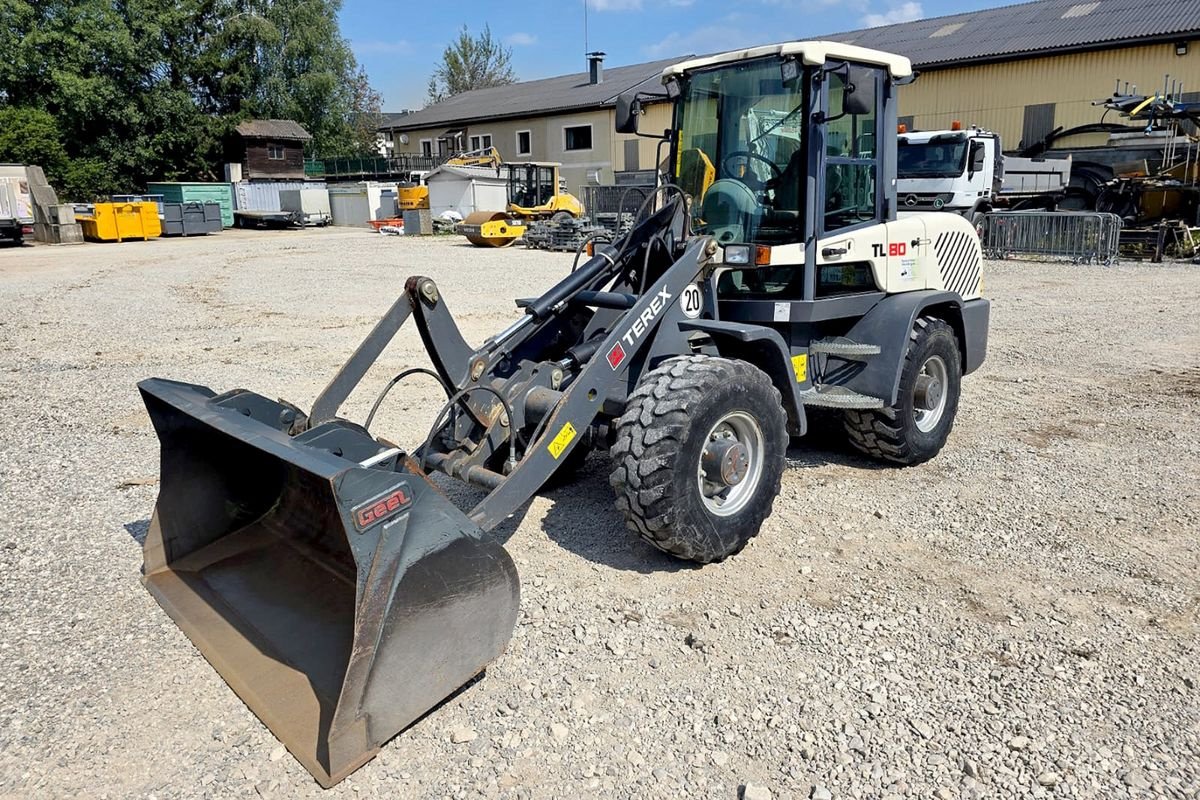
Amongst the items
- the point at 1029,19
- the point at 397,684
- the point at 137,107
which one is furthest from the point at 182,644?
the point at 137,107

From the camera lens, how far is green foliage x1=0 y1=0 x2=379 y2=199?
3912 centimetres

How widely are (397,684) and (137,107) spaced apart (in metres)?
46.6

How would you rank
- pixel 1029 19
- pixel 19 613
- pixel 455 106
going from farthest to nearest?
pixel 455 106 < pixel 1029 19 < pixel 19 613

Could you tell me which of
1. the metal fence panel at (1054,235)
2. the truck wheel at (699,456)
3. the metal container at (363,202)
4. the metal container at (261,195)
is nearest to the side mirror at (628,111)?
the truck wheel at (699,456)

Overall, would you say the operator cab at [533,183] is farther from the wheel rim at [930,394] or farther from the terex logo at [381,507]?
the terex logo at [381,507]

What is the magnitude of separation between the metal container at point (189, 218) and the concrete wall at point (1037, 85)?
80.7ft

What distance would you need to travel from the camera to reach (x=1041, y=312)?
38.4 feet

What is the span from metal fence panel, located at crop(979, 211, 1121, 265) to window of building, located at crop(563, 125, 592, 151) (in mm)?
22228

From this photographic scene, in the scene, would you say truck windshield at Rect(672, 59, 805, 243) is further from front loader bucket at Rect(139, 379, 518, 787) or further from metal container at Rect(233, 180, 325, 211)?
metal container at Rect(233, 180, 325, 211)

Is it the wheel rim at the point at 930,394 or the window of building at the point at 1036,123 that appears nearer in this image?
the wheel rim at the point at 930,394

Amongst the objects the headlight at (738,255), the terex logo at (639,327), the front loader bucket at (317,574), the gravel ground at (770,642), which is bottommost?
the gravel ground at (770,642)

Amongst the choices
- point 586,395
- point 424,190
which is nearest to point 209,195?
point 424,190

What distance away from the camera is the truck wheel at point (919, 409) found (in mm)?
5328

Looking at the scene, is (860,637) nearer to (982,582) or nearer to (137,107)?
(982,582)
